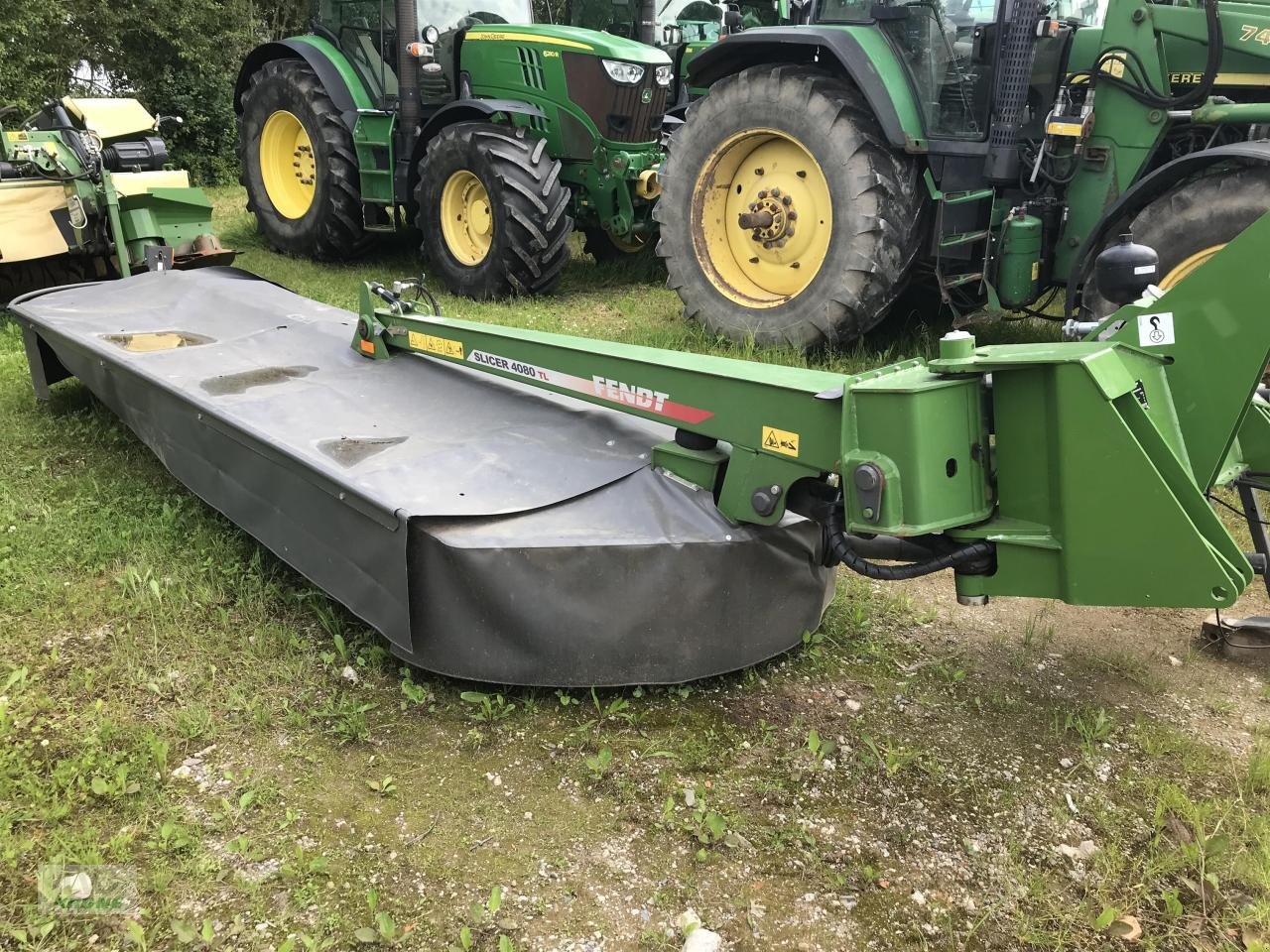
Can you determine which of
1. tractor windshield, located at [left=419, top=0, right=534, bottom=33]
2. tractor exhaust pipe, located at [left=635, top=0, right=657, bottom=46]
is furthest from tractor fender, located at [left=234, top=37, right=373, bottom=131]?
tractor exhaust pipe, located at [left=635, top=0, right=657, bottom=46]

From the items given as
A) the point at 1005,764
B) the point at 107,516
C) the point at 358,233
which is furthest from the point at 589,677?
the point at 358,233

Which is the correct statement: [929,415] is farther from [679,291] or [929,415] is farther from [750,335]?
[679,291]

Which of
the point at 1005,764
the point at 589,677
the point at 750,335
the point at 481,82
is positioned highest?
the point at 481,82

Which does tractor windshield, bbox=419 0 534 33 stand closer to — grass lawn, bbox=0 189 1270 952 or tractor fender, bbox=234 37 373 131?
tractor fender, bbox=234 37 373 131

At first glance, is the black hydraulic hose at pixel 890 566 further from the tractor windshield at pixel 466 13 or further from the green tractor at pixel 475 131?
the tractor windshield at pixel 466 13

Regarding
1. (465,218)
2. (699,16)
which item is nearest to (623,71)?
(465,218)

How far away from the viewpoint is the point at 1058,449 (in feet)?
6.52

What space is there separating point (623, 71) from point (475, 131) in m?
1.08

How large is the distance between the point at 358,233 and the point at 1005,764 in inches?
268

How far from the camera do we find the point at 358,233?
310 inches

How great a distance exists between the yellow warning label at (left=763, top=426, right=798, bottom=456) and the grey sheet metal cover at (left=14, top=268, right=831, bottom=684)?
25 cm

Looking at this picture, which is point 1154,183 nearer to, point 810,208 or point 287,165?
point 810,208

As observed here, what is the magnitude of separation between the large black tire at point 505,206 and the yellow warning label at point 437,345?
2877 mm

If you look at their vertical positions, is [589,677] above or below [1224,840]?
above
